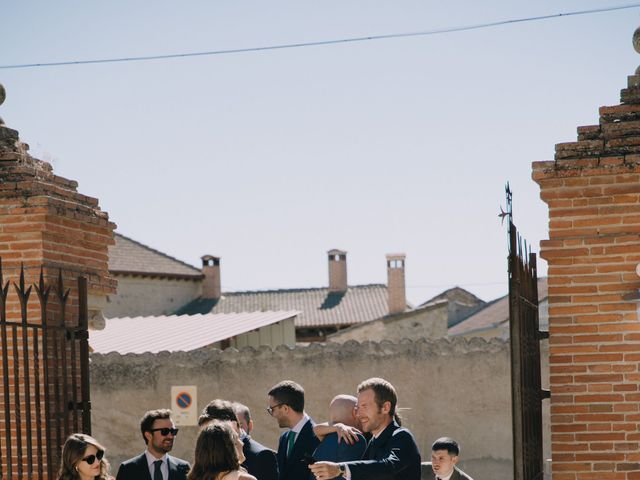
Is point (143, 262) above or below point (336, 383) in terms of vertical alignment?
above

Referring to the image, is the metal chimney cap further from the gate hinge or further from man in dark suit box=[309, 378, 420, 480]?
the gate hinge

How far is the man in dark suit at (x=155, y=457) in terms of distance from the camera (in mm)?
6309

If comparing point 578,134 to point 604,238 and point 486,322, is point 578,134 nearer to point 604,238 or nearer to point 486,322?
point 604,238

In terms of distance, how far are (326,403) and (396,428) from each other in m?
9.29

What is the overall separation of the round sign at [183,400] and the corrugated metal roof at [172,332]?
2.15 metres

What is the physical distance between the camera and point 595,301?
6.29 metres

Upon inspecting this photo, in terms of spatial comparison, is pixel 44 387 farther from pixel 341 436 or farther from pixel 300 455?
pixel 341 436

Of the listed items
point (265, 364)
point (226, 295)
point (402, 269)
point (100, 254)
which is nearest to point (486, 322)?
point (402, 269)

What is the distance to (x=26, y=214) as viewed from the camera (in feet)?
22.5

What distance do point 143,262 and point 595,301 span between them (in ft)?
121

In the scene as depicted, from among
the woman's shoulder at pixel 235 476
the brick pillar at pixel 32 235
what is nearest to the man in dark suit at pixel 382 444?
the woman's shoulder at pixel 235 476

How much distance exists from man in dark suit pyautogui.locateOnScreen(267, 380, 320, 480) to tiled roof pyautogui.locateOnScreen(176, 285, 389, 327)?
34.5 m

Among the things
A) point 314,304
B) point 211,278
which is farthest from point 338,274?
point 211,278

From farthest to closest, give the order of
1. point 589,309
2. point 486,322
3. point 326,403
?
point 486,322 < point 326,403 < point 589,309
